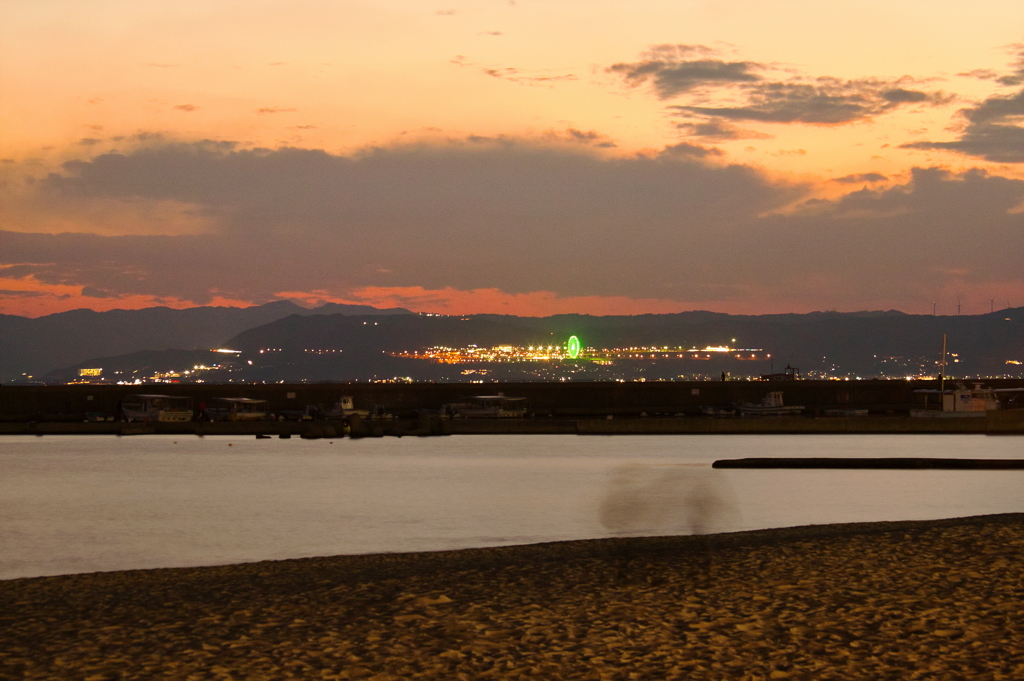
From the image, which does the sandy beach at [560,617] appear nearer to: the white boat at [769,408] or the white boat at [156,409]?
the white boat at [156,409]

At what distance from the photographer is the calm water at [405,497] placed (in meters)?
21.0

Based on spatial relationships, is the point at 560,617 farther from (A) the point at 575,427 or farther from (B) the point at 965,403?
(B) the point at 965,403

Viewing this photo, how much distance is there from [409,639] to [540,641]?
3.64 ft

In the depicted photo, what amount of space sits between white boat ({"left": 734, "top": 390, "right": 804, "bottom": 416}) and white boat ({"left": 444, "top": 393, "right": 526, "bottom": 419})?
13.5 metres

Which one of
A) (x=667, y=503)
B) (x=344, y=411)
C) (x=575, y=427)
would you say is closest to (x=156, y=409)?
(x=344, y=411)

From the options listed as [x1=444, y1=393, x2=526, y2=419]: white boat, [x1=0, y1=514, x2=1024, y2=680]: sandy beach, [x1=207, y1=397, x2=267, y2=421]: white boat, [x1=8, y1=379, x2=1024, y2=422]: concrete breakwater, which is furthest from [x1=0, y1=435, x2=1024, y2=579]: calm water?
[x1=8, y1=379, x2=1024, y2=422]: concrete breakwater

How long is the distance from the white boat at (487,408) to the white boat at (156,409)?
15.8m

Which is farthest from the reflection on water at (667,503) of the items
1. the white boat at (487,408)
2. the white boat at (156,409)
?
the white boat at (156,409)

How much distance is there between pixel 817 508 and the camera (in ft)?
83.3

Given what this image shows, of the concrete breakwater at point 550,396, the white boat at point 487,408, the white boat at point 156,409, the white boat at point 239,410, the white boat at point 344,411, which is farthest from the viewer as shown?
the concrete breakwater at point 550,396

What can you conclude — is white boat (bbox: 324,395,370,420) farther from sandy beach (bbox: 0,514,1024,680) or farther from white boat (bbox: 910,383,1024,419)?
sandy beach (bbox: 0,514,1024,680)

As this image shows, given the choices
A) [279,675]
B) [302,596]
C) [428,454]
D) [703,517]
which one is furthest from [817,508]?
[428,454]

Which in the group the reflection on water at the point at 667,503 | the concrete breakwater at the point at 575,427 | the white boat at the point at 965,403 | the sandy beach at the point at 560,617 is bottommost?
the reflection on water at the point at 667,503

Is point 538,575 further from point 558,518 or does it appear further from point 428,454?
point 428,454
